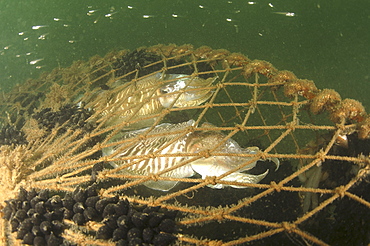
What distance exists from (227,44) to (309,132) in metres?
5.27

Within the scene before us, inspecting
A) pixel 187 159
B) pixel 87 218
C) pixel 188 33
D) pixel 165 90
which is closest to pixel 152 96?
pixel 165 90

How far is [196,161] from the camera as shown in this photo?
1.84 metres

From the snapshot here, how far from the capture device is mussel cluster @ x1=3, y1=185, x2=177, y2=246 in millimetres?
1208

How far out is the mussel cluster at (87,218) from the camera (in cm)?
121

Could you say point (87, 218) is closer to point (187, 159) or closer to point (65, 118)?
point (187, 159)

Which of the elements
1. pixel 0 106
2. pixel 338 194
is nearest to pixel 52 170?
pixel 338 194

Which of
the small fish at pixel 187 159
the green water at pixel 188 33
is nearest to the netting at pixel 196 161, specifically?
the small fish at pixel 187 159

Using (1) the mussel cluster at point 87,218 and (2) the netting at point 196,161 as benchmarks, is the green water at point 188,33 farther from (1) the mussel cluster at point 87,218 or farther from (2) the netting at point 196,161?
(1) the mussel cluster at point 87,218

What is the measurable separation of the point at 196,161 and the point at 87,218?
836mm

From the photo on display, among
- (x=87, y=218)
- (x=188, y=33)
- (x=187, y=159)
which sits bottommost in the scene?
(x=188, y=33)

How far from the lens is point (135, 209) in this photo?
136cm

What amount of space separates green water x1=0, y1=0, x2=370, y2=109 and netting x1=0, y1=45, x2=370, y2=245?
5.93 meters

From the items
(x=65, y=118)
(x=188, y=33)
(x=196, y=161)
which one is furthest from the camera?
(x=188, y=33)

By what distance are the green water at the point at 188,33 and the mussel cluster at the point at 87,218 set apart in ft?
24.0
